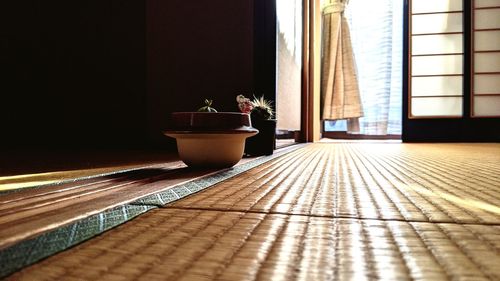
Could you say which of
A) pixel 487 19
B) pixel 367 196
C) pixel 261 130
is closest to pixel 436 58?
pixel 487 19

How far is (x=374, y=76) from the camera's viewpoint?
552 centimetres

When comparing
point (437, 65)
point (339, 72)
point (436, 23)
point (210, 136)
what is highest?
point (436, 23)

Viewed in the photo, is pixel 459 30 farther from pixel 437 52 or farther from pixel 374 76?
pixel 374 76

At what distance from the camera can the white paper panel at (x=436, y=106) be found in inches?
160

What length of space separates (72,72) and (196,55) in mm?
905

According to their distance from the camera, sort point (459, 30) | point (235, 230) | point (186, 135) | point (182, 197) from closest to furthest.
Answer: point (235, 230), point (182, 197), point (186, 135), point (459, 30)

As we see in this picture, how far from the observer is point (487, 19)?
13.0 ft

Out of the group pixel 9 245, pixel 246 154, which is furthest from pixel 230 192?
pixel 246 154

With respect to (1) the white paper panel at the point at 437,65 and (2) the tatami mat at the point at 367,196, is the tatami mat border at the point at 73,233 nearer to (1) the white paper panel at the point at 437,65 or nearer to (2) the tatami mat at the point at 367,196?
(2) the tatami mat at the point at 367,196

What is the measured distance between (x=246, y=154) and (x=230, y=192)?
3.44 ft

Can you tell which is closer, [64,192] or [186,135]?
[64,192]

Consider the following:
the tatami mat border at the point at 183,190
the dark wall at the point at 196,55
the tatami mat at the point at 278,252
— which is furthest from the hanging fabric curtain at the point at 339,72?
the tatami mat at the point at 278,252

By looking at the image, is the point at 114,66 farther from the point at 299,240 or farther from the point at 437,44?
the point at 437,44

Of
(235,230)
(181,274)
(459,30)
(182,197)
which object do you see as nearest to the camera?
(181,274)
